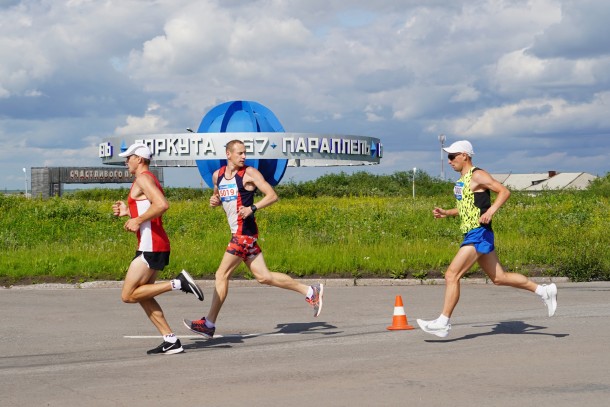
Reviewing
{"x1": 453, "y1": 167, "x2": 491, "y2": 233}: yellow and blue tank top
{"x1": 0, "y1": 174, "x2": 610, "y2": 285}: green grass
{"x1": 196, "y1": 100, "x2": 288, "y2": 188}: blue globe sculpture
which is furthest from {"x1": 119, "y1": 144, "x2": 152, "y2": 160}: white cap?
{"x1": 196, "y1": 100, "x2": 288, "y2": 188}: blue globe sculpture

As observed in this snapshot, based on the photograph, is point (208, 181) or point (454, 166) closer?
point (454, 166)

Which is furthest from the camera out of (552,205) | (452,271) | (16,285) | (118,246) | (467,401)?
(552,205)

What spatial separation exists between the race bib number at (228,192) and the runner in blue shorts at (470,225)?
7.48ft

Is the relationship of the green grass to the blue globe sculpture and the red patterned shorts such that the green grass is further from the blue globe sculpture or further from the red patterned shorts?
the blue globe sculpture

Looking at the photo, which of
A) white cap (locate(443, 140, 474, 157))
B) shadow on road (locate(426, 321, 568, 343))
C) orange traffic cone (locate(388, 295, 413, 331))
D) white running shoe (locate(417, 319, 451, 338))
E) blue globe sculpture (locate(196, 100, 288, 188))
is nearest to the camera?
white running shoe (locate(417, 319, 451, 338))

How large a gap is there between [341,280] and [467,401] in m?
10.4

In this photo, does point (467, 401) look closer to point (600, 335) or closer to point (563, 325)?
point (600, 335)

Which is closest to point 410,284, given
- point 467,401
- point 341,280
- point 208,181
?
point 341,280

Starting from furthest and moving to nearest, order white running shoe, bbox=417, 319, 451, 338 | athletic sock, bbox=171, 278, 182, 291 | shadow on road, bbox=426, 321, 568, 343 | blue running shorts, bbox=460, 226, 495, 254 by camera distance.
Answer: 1. shadow on road, bbox=426, 321, 568, 343
2. blue running shorts, bbox=460, 226, 495, 254
3. white running shoe, bbox=417, 319, 451, 338
4. athletic sock, bbox=171, 278, 182, 291

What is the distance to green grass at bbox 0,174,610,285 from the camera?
58.3ft

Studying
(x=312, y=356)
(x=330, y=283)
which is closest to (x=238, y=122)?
(x=330, y=283)

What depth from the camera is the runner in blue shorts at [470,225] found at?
9.55m

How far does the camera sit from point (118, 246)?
21297mm

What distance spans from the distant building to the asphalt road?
80360 mm
